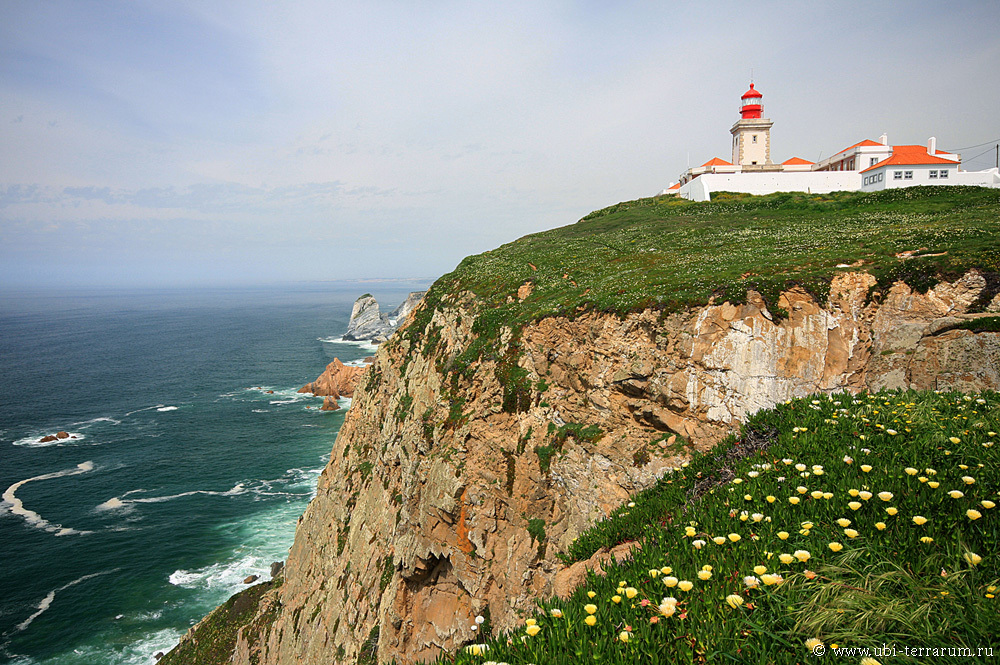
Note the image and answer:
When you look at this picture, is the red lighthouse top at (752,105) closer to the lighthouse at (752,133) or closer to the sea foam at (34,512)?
the lighthouse at (752,133)

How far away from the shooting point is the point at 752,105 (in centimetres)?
4897

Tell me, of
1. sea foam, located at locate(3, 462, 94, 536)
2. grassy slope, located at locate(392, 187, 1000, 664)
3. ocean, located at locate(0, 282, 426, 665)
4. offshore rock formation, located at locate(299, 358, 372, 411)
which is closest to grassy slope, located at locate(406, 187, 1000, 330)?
grassy slope, located at locate(392, 187, 1000, 664)

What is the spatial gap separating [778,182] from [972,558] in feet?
158

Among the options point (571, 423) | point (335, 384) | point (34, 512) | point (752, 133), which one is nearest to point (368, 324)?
point (335, 384)

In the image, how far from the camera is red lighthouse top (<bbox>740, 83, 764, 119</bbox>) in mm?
48922

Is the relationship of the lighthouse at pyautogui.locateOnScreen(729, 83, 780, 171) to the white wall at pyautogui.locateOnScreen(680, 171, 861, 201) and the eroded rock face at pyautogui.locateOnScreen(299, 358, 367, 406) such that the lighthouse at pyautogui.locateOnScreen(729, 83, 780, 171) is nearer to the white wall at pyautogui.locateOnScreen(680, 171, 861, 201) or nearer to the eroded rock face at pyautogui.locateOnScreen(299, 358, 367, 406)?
the white wall at pyautogui.locateOnScreen(680, 171, 861, 201)

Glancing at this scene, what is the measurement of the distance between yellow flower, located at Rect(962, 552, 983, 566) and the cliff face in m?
10.7

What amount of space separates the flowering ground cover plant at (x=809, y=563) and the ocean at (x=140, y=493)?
3927cm

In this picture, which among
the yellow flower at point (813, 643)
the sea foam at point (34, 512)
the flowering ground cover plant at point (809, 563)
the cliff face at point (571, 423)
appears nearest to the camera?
the yellow flower at point (813, 643)

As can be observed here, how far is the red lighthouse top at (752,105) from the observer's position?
48922mm

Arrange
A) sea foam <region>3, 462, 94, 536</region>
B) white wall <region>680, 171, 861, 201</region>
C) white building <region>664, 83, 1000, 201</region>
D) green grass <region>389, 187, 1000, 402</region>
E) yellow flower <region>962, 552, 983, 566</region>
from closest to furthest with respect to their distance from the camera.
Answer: yellow flower <region>962, 552, 983, 566</region> < green grass <region>389, 187, 1000, 402</region> < white building <region>664, 83, 1000, 201</region> < white wall <region>680, 171, 861, 201</region> < sea foam <region>3, 462, 94, 536</region>

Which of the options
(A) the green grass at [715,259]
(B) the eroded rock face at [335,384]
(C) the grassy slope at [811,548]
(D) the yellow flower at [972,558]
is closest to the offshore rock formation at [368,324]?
(B) the eroded rock face at [335,384]

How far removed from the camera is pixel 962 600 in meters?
3.69

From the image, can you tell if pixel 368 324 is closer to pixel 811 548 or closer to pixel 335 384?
pixel 335 384
